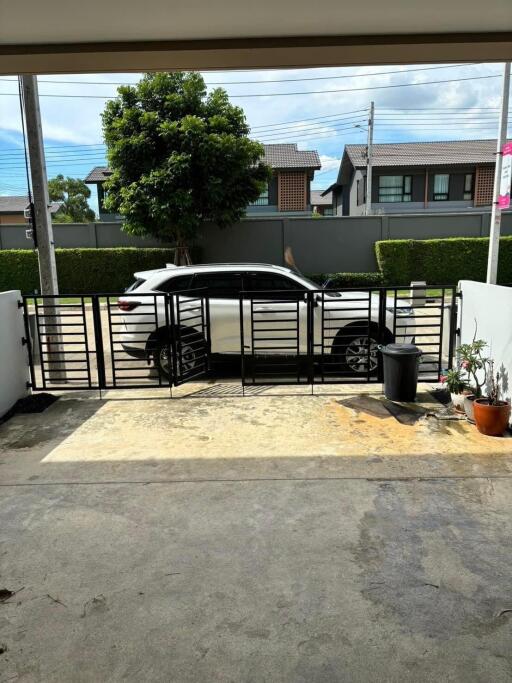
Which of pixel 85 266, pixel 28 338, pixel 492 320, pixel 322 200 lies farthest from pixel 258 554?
pixel 322 200

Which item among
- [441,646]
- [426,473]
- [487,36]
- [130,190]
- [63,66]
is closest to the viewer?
[441,646]

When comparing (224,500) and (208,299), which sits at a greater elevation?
(208,299)

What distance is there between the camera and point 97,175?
108 feet

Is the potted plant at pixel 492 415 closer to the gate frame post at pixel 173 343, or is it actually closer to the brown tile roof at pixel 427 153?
the gate frame post at pixel 173 343

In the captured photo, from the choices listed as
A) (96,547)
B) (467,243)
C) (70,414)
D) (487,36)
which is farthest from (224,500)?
(467,243)

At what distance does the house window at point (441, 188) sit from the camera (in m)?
33.3

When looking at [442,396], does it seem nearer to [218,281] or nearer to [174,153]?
[218,281]

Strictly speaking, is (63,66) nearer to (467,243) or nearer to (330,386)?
(330,386)

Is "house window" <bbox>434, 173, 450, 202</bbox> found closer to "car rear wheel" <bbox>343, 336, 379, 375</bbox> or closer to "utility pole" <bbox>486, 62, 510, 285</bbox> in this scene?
"utility pole" <bbox>486, 62, 510, 285</bbox>

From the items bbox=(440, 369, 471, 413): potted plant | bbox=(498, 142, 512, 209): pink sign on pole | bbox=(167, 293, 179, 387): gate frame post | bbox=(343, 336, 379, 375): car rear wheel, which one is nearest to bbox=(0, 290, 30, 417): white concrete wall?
bbox=(167, 293, 179, 387): gate frame post

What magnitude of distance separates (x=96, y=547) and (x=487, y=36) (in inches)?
162

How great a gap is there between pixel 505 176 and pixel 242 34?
31.2 feet

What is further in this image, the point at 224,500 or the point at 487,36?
the point at 224,500

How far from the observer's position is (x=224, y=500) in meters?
3.63
